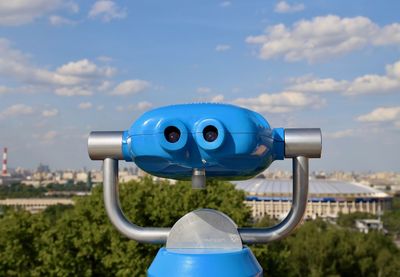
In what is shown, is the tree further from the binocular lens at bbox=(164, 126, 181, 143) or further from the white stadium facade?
the white stadium facade

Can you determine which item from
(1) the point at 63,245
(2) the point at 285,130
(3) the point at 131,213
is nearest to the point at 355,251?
(3) the point at 131,213

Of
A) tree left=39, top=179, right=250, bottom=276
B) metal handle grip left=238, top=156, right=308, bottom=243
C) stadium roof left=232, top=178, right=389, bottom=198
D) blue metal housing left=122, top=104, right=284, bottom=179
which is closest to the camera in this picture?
blue metal housing left=122, top=104, right=284, bottom=179

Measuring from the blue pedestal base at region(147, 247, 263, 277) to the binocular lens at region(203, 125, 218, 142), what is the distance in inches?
22.9

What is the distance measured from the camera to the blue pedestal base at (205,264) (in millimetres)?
2473

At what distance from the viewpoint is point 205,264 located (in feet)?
8.16

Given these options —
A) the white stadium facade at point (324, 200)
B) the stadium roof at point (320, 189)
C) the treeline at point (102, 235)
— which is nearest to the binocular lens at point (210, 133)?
the treeline at point (102, 235)

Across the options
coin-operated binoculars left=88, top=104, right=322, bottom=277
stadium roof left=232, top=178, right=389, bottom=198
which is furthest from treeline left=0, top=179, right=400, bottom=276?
stadium roof left=232, top=178, right=389, bottom=198

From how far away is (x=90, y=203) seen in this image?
16031 mm

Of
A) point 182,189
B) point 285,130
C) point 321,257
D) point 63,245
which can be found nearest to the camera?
point 285,130

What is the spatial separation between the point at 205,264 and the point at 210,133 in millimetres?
644

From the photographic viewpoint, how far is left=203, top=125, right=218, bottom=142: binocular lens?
8.05ft

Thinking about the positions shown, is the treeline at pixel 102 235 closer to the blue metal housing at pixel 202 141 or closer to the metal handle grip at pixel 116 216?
the metal handle grip at pixel 116 216

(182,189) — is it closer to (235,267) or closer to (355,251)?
(355,251)

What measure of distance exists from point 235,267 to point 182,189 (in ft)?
43.0
